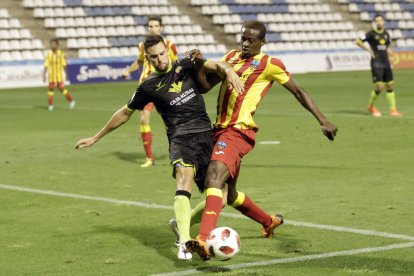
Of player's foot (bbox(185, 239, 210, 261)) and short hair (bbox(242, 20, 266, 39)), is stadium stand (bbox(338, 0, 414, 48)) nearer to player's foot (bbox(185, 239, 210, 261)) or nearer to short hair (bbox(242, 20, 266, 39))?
short hair (bbox(242, 20, 266, 39))

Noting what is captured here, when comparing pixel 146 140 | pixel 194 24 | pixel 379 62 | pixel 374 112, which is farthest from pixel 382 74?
pixel 194 24

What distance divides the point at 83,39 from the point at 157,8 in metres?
4.86

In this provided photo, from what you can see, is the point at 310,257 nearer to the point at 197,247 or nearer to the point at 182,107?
the point at 197,247

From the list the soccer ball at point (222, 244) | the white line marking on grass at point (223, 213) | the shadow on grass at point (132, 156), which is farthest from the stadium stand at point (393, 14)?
the soccer ball at point (222, 244)

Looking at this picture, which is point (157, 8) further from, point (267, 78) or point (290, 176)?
point (267, 78)

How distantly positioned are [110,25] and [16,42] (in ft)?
16.8

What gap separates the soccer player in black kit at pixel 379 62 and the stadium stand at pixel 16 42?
21.0 m

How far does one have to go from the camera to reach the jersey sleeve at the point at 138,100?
24.8 ft

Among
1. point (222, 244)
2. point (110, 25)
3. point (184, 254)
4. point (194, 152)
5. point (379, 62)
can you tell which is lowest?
point (184, 254)

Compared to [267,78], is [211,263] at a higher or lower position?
lower

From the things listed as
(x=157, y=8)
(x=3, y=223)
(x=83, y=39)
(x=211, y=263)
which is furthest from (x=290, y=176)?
(x=157, y=8)

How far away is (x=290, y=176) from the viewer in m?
12.1

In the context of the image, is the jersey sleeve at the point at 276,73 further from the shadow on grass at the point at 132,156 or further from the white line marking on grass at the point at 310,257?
the shadow on grass at the point at 132,156

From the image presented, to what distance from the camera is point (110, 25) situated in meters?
Answer: 43.4
